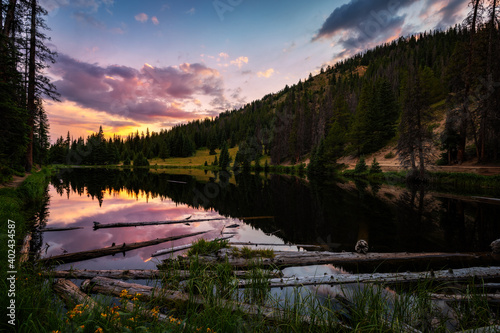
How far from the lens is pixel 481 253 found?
8.80 meters

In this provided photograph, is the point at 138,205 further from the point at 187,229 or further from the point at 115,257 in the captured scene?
the point at 115,257

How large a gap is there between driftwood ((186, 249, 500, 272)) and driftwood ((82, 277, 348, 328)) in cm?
273

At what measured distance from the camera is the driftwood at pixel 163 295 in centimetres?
378

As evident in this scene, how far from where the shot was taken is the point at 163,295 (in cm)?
440

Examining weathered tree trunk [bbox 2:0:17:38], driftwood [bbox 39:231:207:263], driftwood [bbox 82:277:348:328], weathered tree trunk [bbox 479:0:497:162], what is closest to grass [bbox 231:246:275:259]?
driftwood [bbox 82:277:348:328]

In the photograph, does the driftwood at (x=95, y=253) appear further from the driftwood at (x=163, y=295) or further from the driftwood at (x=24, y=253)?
the driftwood at (x=163, y=295)

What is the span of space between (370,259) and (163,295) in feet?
24.1

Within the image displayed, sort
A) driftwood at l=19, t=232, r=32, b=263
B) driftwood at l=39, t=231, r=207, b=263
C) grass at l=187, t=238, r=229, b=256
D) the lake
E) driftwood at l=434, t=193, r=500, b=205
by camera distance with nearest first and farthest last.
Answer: driftwood at l=19, t=232, r=32, b=263
driftwood at l=39, t=231, r=207, b=263
grass at l=187, t=238, r=229, b=256
the lake
driftwood at l=434, t=193, r=500, b=205

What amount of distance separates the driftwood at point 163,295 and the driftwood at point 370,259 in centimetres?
273

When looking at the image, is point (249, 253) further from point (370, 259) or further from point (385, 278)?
point (370, 259)

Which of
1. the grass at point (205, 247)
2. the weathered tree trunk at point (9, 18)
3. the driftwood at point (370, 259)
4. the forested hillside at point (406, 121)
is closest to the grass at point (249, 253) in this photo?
the driftwood at point (370, 259)

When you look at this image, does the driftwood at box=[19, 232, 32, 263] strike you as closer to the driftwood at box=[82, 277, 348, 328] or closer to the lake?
the lake

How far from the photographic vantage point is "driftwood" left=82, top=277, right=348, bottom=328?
3783mm

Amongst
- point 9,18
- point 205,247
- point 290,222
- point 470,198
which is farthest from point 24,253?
Answer: point 470,198
